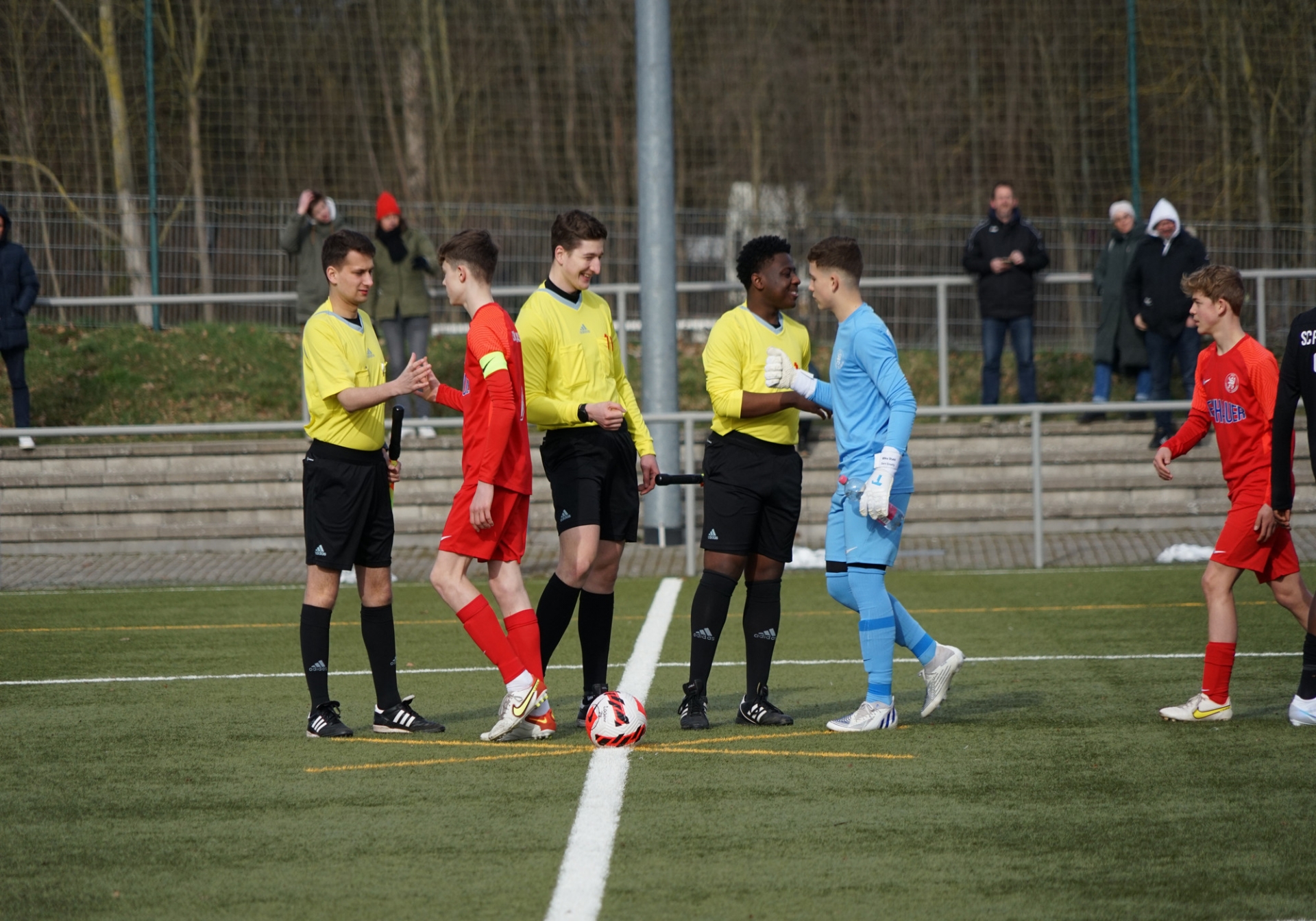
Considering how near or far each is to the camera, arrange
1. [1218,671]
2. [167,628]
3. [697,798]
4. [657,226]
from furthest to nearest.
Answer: [657,226]
[167,628]
[1218,671]
[697,798]

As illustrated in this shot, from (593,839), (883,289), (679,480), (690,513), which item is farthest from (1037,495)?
(593,839)

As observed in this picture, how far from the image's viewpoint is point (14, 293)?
13398 mm

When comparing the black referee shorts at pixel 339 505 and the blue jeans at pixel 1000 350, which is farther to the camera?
the blue jeans at pixel 1000 350

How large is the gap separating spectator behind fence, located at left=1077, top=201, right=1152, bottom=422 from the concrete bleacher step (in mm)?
559

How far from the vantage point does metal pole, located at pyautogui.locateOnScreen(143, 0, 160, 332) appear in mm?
15977

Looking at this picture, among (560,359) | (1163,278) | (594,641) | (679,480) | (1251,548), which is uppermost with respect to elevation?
(1163,278)

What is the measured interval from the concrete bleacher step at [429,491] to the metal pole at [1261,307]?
1951mm

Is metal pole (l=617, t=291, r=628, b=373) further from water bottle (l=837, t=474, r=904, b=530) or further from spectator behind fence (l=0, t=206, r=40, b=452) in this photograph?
water bottle (l=837, t=474, r=904, b=530)

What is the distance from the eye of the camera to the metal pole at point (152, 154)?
1598cm

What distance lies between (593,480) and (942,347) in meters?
8.96

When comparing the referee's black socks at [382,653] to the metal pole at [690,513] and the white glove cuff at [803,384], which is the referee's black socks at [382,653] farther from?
the metal pole at [690,513]

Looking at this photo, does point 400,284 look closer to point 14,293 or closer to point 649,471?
point 14,293

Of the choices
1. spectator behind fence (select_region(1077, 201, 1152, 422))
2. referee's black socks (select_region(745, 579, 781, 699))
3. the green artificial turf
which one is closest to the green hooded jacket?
the green artificial turf

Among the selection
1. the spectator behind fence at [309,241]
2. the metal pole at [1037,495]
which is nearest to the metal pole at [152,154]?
the spectator behind fence at [309,241]
